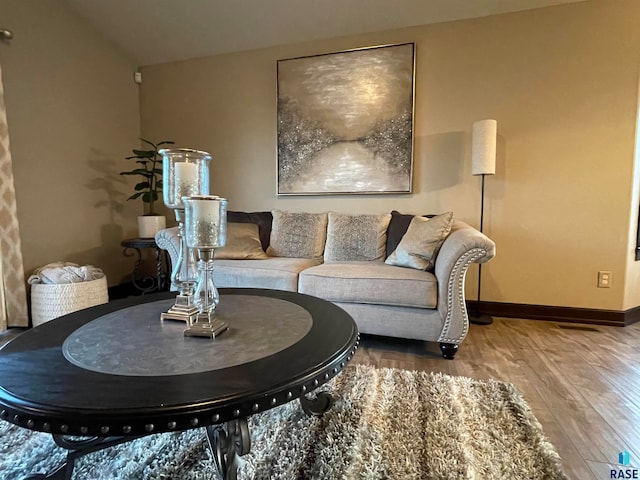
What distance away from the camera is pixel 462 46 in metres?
2.90

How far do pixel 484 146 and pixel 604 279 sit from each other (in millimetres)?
1393

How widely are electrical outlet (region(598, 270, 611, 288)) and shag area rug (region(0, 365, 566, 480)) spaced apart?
69.8 inches

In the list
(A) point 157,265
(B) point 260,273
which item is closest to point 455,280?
(B) point 260,273

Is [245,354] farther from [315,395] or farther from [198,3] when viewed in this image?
[198,3]

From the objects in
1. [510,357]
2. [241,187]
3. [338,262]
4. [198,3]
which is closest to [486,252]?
[510,357]

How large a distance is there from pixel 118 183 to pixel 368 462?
136 inches

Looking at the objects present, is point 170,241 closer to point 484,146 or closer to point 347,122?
point 347,122

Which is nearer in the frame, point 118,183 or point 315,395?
point 315,395

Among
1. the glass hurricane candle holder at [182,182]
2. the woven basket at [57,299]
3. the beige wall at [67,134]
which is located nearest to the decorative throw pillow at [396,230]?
the glass hurricane candle holder at [182,182]

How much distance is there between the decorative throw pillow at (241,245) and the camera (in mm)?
2770

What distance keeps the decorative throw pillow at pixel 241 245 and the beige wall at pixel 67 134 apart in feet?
4.56

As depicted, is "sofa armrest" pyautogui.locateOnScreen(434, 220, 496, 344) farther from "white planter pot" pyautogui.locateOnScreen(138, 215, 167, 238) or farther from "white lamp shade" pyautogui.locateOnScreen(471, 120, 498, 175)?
"white planter pot" pyautogui.locateOnScreen(138, 215, 167, 238)

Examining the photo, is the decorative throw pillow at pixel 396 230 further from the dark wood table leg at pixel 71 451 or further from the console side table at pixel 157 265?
the dark wood table leg at pixel 71 451

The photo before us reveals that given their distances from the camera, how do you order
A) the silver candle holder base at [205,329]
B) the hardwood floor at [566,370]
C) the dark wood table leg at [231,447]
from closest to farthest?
the dark wood table leg at [231,447] < the silver candle holder base at [205,329] < the hardwood floor at [566,370]
